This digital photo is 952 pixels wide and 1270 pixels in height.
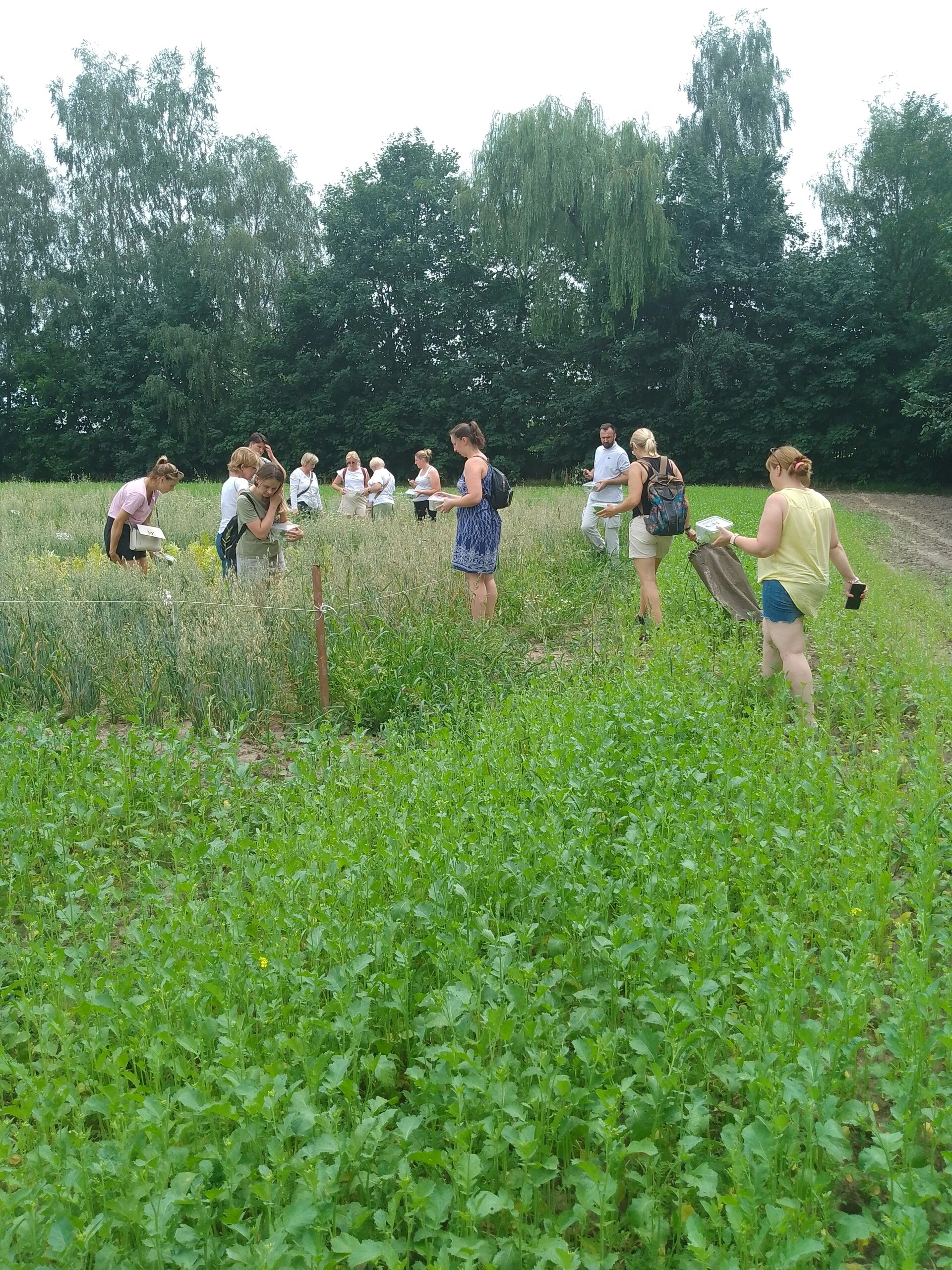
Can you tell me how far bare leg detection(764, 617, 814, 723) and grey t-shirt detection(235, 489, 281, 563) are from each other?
386cm

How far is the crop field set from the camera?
2.38 metres

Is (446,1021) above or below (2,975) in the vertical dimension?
above

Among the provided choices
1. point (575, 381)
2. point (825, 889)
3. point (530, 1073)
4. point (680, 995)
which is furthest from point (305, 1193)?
point (575, 381)

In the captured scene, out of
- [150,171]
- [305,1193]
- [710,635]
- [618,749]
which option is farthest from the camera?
[150,171]

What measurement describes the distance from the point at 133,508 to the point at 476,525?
3.04 metres

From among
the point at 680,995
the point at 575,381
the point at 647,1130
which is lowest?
the point at 647,1130

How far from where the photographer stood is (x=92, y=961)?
12.5 ft

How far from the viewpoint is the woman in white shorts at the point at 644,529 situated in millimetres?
8359

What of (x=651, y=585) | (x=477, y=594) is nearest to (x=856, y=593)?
Answer: (x=651, y=585)

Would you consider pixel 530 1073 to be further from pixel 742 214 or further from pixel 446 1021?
pixel 742 214

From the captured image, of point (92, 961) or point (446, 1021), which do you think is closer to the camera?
point (446, 1021)

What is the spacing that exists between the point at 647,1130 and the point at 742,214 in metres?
40.3

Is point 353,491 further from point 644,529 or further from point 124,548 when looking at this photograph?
point 644,529

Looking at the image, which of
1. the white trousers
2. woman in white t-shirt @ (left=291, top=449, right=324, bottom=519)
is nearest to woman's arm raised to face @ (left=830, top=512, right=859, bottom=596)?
the white trousers
